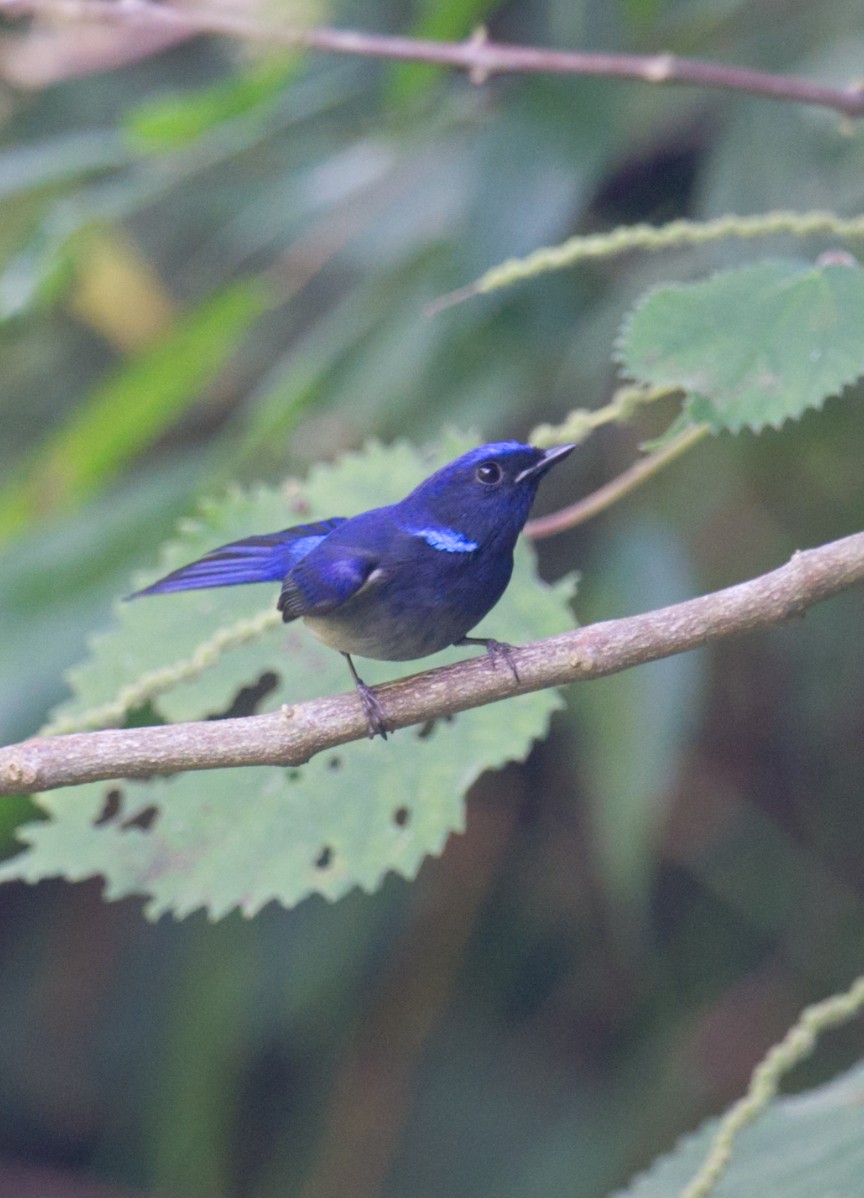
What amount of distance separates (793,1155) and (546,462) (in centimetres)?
Result: 114

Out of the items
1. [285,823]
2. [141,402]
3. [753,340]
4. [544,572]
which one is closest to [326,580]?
[285,823]

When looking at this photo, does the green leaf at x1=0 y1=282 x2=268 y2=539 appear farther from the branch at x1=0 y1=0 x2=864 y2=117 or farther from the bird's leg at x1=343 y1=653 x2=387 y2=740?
the bird's leg at x1=343 y1=653 x2=387 y2=740

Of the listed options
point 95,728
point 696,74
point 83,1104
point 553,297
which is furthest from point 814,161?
point 83,1104

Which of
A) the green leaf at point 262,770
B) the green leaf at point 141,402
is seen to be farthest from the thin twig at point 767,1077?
the green leaf at point 141,402

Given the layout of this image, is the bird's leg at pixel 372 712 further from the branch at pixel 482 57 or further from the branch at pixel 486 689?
the branch at pixel 482 57

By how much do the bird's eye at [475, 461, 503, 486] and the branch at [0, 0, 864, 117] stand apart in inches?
25.2

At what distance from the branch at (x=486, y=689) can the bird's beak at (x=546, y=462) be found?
0.52 m

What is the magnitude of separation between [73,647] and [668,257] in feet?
5.82

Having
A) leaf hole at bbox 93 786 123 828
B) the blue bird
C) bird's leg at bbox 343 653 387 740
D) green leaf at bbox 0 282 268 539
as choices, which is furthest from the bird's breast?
green leaf at bbox 0 282 268 539

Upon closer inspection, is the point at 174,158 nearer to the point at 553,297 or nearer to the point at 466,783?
the point at 553,297

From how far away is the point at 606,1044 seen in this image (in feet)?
13.3

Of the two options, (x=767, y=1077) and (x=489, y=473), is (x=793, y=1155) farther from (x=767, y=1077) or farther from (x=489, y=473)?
(x=489, y=473)

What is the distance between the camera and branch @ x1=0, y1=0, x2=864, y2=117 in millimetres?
2168

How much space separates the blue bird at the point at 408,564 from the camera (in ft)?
7.09
